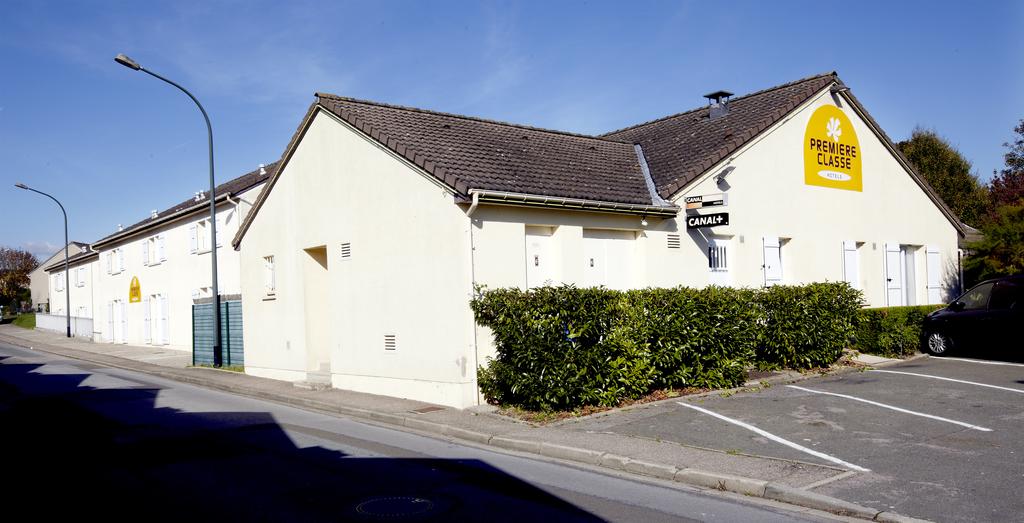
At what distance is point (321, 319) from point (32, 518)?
10.4m

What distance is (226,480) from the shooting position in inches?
312

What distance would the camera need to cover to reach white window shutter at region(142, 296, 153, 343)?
3329cm

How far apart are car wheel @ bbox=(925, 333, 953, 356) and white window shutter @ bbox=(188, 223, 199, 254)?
962 inches

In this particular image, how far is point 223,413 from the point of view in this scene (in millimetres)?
13141

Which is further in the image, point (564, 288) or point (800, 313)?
point (800, 313)

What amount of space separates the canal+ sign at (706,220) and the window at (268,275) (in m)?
9.70

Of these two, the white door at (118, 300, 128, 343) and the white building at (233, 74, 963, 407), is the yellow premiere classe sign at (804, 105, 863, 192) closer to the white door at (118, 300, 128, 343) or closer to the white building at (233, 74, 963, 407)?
the white building at (233, 74, 963, 407)

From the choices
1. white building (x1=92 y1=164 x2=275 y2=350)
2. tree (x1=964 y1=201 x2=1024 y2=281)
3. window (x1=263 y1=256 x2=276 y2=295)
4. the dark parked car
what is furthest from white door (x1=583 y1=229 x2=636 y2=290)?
white building (x1=92 y1=164 x2=275 y2=350)

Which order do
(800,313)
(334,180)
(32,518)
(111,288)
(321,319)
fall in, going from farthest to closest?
(111,288)
(321,319)
(334,180)
(800,313)
(32,518)

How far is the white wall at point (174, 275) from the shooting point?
89.0ft

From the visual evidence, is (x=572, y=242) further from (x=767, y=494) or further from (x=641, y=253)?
(x=767, y=494)

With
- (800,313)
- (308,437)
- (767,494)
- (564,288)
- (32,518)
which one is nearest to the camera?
(32,518)

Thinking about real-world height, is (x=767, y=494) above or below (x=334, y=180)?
below

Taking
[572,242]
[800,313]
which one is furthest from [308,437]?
[800,313]
